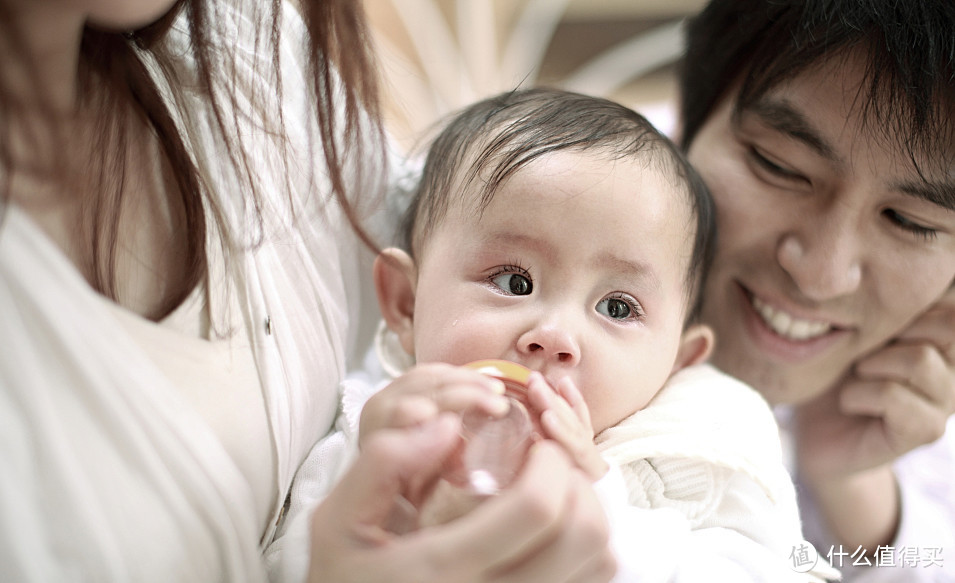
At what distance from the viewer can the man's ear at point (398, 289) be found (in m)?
1.14

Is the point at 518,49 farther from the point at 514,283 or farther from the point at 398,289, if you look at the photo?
the point at 514,283

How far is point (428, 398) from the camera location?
69 cm

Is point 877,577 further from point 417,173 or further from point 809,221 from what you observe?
point 417,173

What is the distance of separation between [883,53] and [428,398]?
929mm

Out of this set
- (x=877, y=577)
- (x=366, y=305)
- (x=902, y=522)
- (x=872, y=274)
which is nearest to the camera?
(x=872, y=274)

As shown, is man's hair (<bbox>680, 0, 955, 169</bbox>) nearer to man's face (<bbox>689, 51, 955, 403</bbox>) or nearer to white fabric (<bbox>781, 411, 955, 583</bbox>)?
man's face (<bbox>689, 51, 955, 403</bbox>)

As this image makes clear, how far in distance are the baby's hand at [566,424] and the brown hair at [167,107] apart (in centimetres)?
43

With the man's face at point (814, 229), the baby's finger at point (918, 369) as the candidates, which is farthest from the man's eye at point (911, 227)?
the baby's finger at point (918, 369)

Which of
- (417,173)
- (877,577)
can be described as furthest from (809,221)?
(877,577)

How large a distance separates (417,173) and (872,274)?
884 millimetres

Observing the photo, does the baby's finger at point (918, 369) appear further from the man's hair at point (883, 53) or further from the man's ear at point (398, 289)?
the man's ear at point (398, 289)

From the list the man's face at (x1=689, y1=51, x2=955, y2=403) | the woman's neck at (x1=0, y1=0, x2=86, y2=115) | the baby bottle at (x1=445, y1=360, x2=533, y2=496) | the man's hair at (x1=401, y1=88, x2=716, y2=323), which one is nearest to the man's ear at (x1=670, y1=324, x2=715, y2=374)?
the man's hair at (x1=401, y1=88, x2=716, y2=323)

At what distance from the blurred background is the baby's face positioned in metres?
0.53

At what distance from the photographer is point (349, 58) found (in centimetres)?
97
